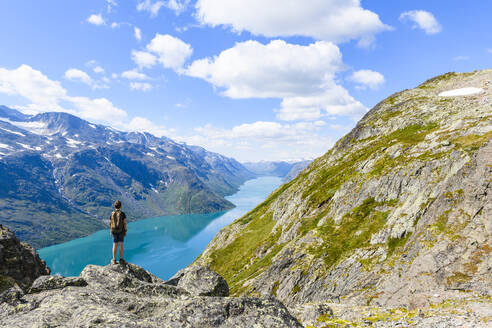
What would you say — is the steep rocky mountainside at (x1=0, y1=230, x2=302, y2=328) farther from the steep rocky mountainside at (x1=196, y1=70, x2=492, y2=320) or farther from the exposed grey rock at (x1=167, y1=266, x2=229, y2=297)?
the steep rocky mountainside at (x1=196, y1=70, x2=492, y2=320)

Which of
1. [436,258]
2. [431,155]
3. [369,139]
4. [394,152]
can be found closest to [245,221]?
[369,139]

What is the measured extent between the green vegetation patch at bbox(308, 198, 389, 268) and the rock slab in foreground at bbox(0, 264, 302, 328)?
34418mm

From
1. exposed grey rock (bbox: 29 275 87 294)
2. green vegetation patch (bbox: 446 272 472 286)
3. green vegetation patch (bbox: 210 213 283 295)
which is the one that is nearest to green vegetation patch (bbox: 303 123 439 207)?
green vegetation patch (bbox: 210 213 283 295)

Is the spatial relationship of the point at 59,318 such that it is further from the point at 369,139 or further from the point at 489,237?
the point at 369,139

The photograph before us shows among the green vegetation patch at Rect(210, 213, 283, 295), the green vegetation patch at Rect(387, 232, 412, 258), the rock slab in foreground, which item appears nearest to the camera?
the rock slab in foreground

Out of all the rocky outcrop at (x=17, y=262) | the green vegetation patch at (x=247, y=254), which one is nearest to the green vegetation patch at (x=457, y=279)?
the rocky outcrop at (x=17, y=262)

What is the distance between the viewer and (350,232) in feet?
154

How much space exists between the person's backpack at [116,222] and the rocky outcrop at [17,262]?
6.77 m

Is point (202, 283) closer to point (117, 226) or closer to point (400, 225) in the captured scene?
point (117, 226)

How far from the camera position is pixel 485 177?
107 feet

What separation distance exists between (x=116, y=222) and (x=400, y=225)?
127ft

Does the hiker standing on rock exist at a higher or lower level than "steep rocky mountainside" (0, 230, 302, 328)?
higher

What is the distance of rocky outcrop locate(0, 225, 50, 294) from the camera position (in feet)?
62.1

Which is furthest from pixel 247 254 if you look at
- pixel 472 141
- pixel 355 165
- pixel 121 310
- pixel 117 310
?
pixel 117 310
